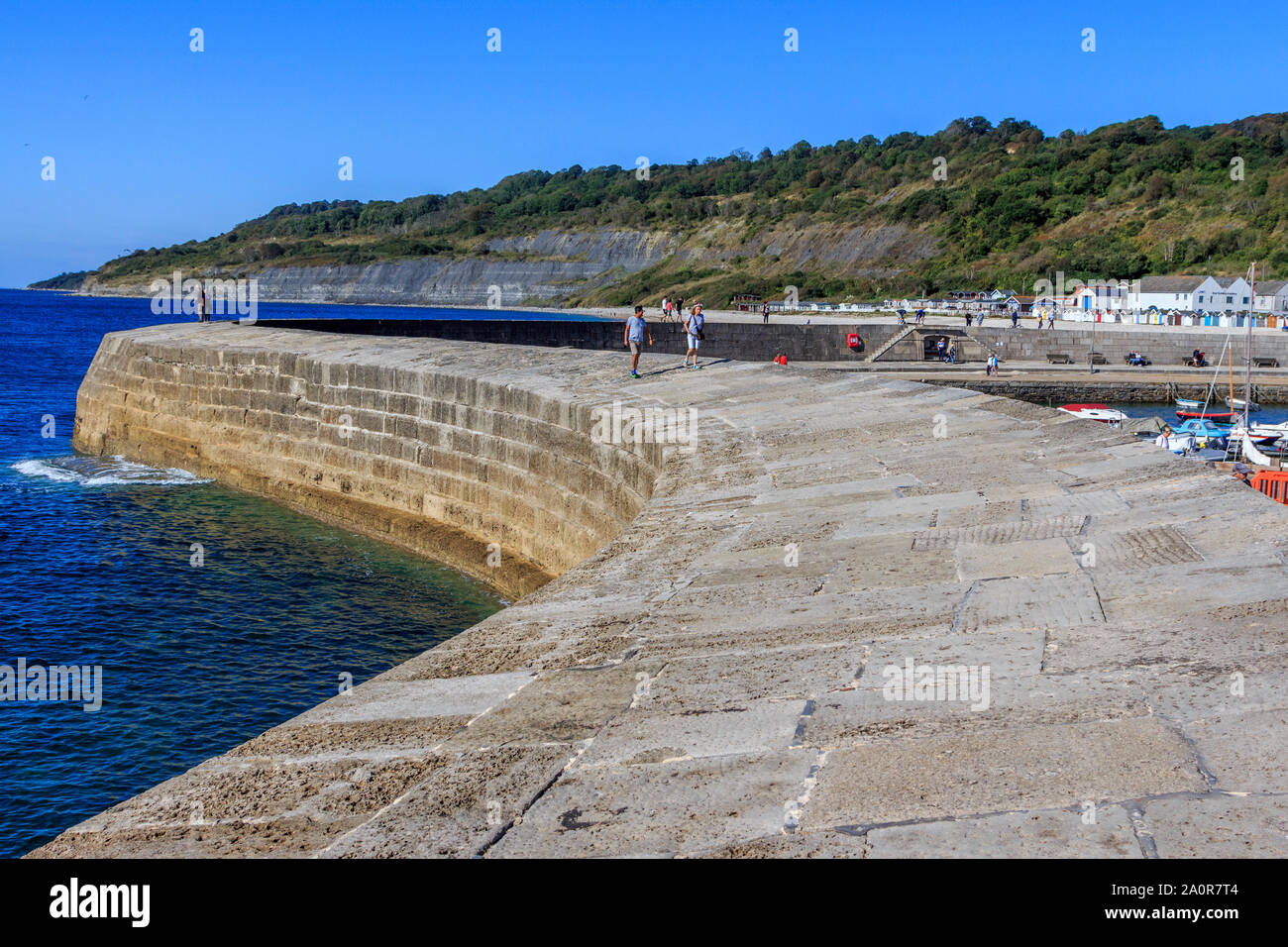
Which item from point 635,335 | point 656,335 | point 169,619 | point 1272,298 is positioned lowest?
point 169,619

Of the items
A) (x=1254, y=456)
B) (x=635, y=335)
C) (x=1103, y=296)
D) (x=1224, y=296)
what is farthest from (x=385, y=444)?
(x=1103, y=296)

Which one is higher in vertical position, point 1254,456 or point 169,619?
point 1254,456

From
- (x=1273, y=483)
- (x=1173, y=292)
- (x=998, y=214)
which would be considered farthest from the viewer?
(x=998, y=214)

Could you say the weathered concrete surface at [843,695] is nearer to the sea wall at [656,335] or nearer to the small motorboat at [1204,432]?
the small motorboat at [1204,432]

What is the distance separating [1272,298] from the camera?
60188 millimetres

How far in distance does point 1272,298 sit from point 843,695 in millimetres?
65620

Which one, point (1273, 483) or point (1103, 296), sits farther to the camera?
point (1103, 296)

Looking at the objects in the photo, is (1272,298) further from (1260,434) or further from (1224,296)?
(1260,434)

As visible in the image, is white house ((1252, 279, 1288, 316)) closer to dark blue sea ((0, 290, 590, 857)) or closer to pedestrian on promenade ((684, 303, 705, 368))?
pedestrian on promenade ((684, 303, 705, 368))

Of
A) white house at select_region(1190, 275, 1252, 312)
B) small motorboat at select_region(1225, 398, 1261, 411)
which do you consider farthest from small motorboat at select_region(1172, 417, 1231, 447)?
white house at select_region(1190, 275, 1252, 312)

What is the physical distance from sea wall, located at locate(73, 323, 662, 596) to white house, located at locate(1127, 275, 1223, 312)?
54.9m

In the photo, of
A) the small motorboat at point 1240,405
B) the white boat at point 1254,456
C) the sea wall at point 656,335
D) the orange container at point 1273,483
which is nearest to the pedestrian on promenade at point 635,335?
the orange container at point 1273,483
